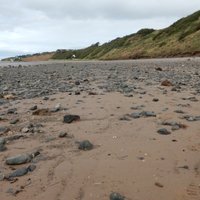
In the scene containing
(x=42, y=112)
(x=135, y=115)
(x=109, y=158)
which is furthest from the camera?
(x=42, y=112)

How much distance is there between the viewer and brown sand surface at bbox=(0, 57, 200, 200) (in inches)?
169

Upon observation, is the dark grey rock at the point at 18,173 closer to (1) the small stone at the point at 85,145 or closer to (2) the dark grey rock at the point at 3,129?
(1) the small stone at the point at 85,145

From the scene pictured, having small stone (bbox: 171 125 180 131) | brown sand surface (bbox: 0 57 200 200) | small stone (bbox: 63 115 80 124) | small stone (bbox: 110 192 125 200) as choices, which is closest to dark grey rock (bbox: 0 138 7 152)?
brown sand surface (bbox: 0 57 200 200)

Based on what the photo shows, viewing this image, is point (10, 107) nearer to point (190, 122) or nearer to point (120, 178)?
point (190, 122)

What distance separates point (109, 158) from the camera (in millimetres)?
5234

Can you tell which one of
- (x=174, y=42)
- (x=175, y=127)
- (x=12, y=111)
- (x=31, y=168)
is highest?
(x=31, y=168)

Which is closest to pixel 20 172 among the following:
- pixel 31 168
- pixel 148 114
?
pixel 31 168

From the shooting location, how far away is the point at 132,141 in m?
5.99

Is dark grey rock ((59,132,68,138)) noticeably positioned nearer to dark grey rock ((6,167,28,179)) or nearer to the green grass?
dark grey rock ((6,167,28,179))

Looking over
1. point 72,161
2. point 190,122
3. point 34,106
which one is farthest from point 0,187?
point 34,106

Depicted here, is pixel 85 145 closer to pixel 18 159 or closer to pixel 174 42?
pixel 18 159

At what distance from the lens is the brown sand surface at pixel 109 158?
428cm

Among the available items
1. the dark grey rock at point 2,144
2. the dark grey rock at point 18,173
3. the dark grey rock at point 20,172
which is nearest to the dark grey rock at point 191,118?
the dark grey rock at point 2,144

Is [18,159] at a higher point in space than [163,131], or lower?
higher
